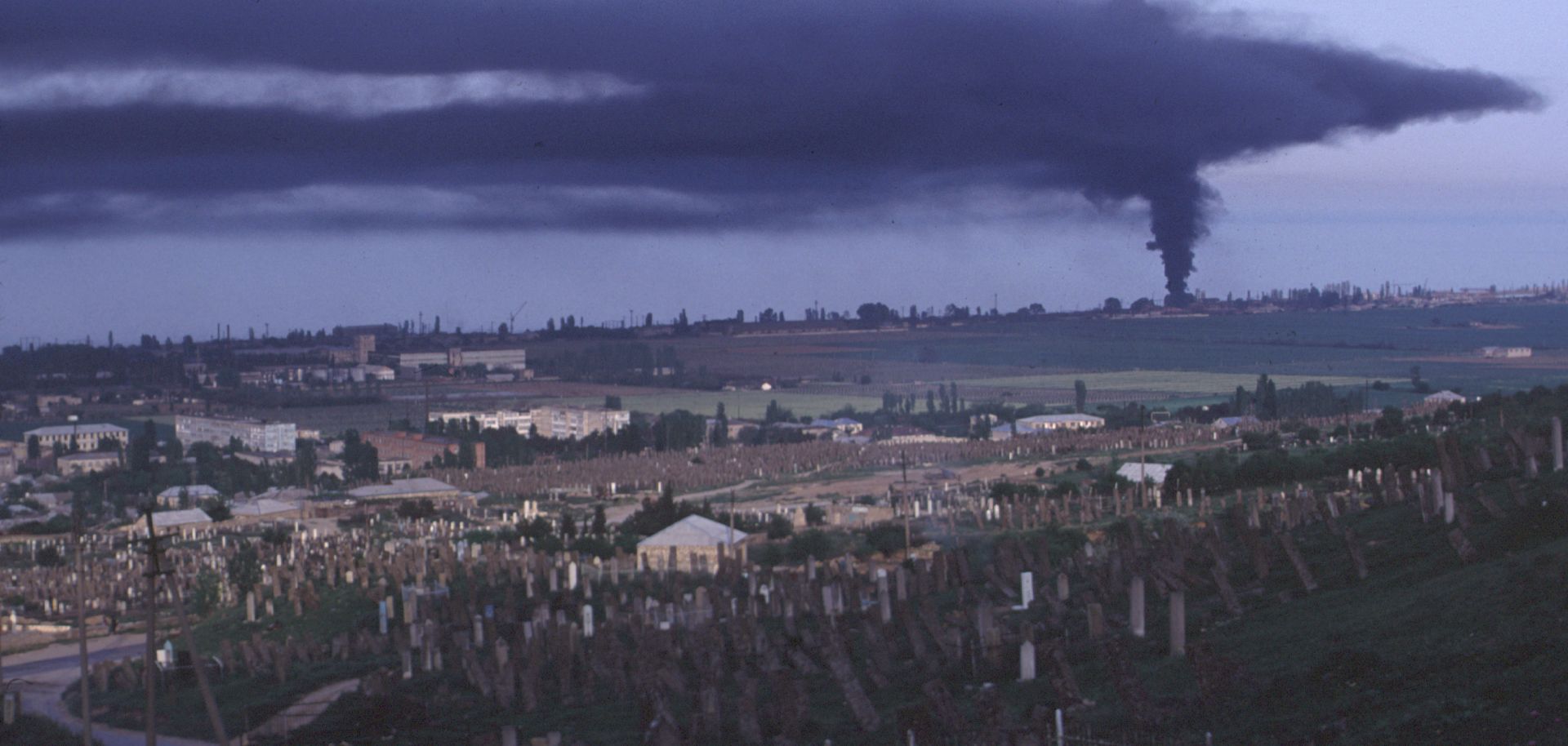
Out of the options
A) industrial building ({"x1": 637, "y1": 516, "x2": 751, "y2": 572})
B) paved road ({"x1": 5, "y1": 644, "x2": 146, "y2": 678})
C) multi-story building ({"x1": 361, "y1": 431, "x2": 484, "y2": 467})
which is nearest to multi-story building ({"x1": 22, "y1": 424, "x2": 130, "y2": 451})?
multi-story building ({"x1": 361, "y1": 431, "x2": 484, "y2": 467})

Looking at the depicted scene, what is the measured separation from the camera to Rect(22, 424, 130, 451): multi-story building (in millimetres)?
85812

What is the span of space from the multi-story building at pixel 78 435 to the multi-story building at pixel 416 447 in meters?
13.9

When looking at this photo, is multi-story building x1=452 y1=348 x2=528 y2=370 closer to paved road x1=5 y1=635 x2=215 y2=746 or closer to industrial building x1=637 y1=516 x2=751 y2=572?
industrial building x1=637 y1=516 x2=751 y2=572

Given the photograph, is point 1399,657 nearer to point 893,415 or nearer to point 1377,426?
point 1377,426

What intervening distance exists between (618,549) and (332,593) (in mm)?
5542

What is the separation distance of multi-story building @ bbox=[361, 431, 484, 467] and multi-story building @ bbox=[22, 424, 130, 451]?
13867mm

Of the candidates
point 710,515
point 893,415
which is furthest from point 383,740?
point 893,415

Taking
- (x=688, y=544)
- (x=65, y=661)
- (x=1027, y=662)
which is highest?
(x=1027, y=662)

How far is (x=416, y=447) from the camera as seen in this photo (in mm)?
78375

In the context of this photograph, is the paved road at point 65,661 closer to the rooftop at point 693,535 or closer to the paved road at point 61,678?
the paved road at point 61,678

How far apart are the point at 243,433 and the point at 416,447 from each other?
17411 mm

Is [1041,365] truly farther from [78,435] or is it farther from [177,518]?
[177,518]

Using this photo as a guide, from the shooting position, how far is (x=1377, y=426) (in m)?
50.4

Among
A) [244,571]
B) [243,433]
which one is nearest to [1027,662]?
[244,571]
